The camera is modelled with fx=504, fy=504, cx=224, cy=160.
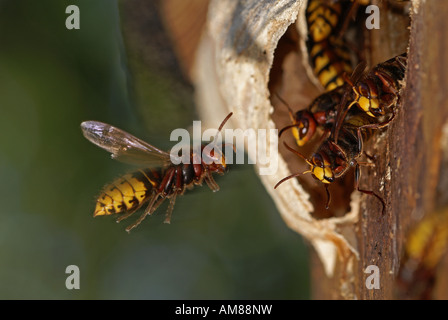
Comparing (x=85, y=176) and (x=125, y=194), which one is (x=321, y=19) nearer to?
(x=125, y=194)

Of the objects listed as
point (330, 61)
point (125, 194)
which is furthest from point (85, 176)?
point (330, 61)

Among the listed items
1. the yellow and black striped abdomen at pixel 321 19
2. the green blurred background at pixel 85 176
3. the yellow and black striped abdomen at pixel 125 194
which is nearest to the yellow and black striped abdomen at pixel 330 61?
the yellow and black striped abdomen at pixel 321 19

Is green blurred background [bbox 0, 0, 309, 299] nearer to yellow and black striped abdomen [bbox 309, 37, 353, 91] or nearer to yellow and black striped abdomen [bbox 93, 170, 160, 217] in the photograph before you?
yellow and black striped abdomen [bbox 93, 170, 160, 217]

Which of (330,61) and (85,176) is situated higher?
(330,61)

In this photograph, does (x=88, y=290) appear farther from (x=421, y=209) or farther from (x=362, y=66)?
(x=421, y=209)

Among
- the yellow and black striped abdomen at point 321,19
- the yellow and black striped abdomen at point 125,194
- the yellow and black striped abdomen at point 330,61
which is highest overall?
the yellow and black striped abdomen at point 321,19

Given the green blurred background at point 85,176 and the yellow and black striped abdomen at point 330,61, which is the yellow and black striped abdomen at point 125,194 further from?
the yellow and black striped abdomen at point 330,61
